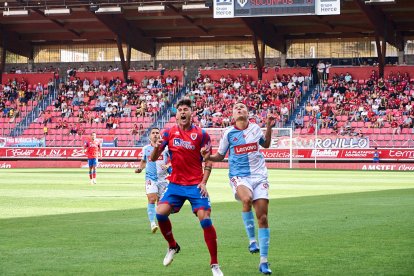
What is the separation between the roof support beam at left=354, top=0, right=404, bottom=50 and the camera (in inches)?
2344

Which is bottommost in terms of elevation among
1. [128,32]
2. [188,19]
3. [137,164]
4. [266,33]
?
[137,164]

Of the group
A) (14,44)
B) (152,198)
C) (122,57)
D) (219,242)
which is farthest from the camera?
(14,44)

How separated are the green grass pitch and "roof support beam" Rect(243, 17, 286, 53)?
3760 cm

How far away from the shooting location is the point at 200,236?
16.2 metres

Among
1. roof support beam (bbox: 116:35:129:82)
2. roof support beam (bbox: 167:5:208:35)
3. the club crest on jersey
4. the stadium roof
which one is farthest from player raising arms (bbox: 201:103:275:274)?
roof support beam (bbox: 116:35:129:82)

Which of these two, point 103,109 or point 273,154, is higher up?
point 103,109

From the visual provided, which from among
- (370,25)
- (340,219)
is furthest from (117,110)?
(340,219)

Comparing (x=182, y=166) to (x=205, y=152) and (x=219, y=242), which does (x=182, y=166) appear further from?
(x=219, y=242)

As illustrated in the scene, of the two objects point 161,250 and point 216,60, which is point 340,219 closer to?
point 161,250

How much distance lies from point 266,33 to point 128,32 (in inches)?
449

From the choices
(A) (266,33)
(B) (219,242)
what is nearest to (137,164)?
(A) (266,33)

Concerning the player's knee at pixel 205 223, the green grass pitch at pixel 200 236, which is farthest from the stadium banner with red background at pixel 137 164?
the player's knee at pixel 205 223

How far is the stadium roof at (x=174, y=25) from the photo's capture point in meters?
63.9

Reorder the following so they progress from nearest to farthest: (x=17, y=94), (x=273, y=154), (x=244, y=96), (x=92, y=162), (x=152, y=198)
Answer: (x=152, y=198)
(x=92, y=162)
(x=273, y=154)
(x=244, y=96)
(x=17, y=94)
